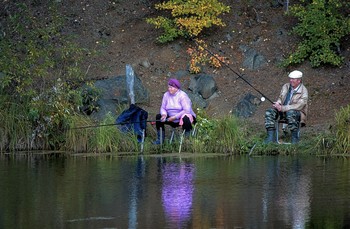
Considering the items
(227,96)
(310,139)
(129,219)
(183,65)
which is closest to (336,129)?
(310,139)

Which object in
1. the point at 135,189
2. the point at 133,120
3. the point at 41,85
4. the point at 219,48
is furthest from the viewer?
the point at 219,48

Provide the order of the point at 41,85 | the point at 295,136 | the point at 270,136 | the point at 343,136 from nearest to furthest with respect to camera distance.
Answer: the point at 343,136 → the point at 295,136 → the point at 270,136 → the point at 41,85

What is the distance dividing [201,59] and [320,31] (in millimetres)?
2751

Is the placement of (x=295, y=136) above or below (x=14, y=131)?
below

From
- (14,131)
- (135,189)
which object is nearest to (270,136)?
(14,131)

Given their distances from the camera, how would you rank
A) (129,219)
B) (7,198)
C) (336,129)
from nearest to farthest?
(129,219), (7,198), (336,129)

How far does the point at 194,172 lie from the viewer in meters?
18.2

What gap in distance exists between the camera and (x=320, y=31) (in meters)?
24.5

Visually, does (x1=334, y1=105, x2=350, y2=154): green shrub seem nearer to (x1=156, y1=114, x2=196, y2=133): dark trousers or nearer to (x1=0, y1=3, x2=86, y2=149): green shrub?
(x1=156, y1=114, x2=196, y2=133): dark trousers

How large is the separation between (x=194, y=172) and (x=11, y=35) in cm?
972

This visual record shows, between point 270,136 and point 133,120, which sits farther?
point 133,120

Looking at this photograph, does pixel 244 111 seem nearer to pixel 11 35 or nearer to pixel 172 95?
pixel 172 95

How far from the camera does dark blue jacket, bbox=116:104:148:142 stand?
70.3 ft

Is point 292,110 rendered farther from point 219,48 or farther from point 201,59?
point 219,48
